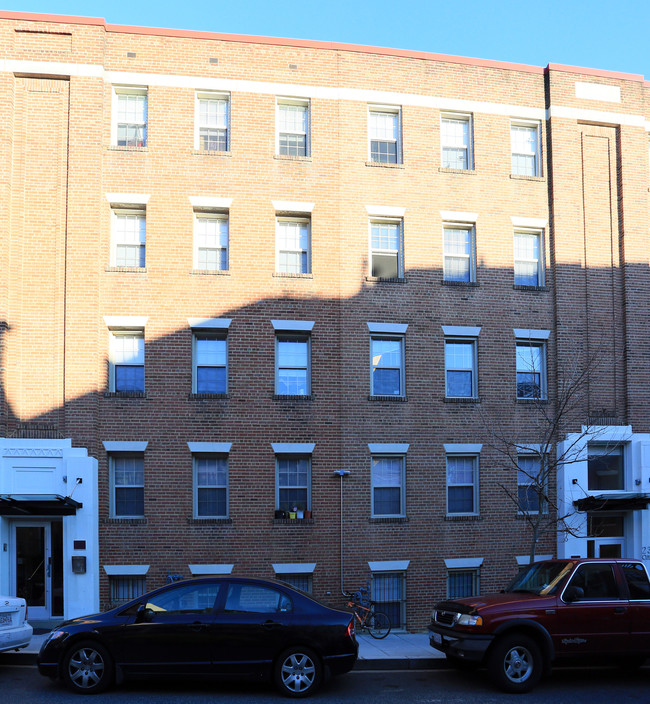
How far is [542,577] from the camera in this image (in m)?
12.1

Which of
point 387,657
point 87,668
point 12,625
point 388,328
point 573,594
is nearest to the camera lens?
point 87,668

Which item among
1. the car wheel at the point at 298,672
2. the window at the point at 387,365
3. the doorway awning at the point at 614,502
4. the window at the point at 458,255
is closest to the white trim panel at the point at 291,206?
the window at the point at 387,365

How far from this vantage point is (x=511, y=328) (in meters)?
19.0

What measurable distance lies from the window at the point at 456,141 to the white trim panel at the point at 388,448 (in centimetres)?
731

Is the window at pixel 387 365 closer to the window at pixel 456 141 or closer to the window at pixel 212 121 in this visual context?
the window at pixel 456 141

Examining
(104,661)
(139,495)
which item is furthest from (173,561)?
(104,661)

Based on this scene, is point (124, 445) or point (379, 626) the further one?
point (124, 445)

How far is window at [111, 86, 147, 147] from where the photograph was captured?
18141mm

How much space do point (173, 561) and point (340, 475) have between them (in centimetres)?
425

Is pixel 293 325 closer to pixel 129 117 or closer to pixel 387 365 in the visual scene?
pixel 387 365

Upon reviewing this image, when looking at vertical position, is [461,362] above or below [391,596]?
above

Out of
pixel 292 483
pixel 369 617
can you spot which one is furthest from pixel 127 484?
pixel 369 617

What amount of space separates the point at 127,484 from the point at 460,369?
28.0ft


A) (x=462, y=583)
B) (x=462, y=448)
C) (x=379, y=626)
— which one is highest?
(x=462, y=448)
